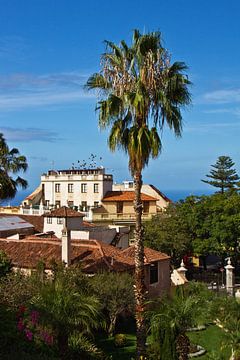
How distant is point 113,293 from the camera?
25766 millimetres

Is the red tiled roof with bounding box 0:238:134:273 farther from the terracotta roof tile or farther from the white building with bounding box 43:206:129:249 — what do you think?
the white building with bounding box 43:206:129:249

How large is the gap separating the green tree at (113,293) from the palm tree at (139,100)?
8.18 metres

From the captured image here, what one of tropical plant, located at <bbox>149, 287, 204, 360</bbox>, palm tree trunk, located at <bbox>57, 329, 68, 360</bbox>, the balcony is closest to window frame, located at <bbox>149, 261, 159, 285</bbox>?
tropical plant, located at <bbox>149, 287, 204, 360</bbox>

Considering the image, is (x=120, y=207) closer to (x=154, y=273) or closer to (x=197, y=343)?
(x=154, y=273)

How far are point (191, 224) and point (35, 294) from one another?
2947 centimetres

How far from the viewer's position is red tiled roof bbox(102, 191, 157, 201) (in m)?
61.7

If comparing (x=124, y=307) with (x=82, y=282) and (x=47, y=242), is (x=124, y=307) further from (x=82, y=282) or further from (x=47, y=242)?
(x=47, y=242)

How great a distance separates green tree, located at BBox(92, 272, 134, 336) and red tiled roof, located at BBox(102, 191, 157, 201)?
115 feet

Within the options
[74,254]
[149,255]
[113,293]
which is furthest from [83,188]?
[113,293]

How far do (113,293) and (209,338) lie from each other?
551cm

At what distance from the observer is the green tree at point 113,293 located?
2558 cm

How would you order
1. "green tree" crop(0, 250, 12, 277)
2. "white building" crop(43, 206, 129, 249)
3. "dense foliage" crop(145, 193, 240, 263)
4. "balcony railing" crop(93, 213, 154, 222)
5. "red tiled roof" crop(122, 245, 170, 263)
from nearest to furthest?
"green tree" crop(0, 250, 12, 277), "red tiled roof" crop(122, 245, 170, 263), "white building" crop(43, 206, 129, 249), "dense foliage" crop(145, 193, 240, 263), "balcony railing" crop(93, 213, 154, 222)

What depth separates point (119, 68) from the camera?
17.8 m

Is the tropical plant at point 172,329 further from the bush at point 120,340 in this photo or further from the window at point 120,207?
the window at point 120,207
